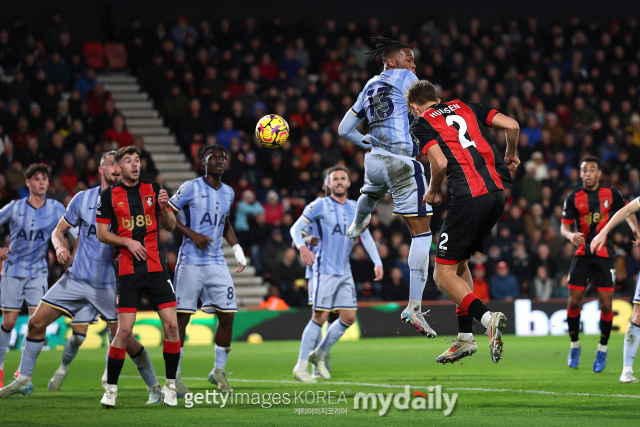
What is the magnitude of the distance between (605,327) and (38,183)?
7.18m

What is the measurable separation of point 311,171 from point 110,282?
9611mm

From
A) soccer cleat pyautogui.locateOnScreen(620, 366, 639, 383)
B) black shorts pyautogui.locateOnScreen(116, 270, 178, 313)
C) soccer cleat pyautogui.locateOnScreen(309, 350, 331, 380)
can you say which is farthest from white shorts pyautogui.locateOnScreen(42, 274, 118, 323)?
soccer cleat pyautogui.locateOnScreen(620, 366, 639, 383)

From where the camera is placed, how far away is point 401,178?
7.43m

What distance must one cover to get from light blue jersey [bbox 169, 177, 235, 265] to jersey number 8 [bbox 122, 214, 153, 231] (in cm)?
132

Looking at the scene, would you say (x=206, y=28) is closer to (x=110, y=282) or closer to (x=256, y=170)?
(x=256, y=170)

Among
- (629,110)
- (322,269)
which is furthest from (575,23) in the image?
(322,269)

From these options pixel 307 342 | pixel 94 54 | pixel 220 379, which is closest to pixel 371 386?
pixel 307 342

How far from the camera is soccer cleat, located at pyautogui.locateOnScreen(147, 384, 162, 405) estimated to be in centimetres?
782

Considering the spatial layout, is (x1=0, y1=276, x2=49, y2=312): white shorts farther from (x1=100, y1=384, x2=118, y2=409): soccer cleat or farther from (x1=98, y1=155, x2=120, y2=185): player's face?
(x1=100, y1=384, x2=118, y2=409): soccer cleat

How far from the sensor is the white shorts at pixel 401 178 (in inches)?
291

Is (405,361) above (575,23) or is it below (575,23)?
below

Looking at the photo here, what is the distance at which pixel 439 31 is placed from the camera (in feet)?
75.0

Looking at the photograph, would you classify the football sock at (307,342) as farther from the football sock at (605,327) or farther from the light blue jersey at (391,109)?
the football sock at (605,327)

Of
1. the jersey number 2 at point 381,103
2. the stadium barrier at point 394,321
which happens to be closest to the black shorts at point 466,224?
the jersey number 2 at point 381,103
